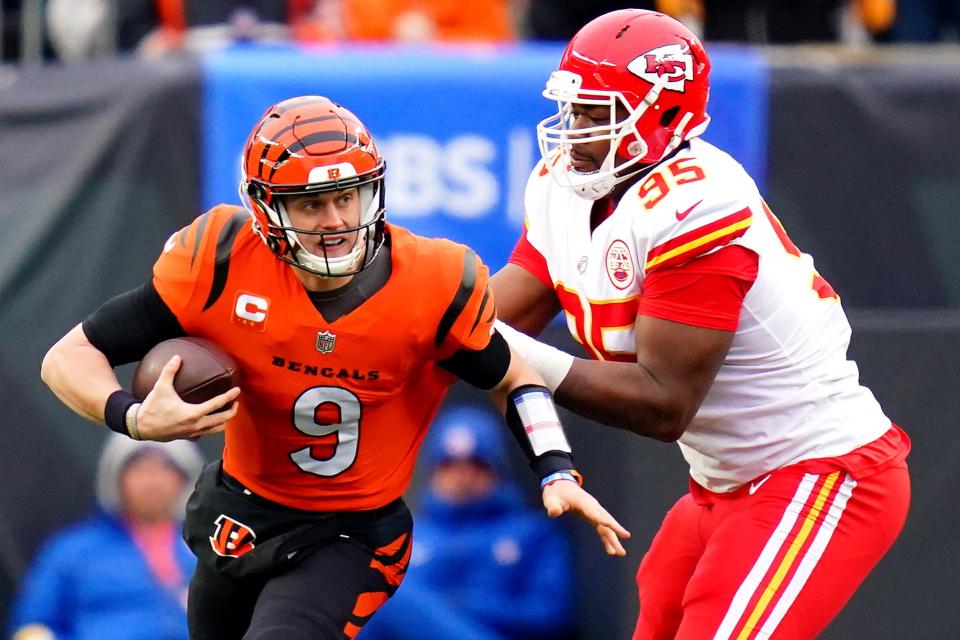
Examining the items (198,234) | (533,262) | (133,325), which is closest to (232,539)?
(133,325)

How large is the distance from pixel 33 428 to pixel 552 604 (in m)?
2.00

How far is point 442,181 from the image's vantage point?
606cm

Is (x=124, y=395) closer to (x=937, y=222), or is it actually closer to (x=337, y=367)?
(x=337, y=367)

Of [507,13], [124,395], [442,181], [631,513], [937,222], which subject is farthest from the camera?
[507,13]

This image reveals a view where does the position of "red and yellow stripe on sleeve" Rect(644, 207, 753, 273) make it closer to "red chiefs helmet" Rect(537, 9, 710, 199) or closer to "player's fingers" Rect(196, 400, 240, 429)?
"red chiefs helmet" Rect(537, 9, 710, 199)

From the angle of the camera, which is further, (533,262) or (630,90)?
(533,262)

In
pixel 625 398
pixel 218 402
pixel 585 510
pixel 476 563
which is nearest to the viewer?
pixel 218 402

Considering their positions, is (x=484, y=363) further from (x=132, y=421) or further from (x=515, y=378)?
(x=132, y=421)

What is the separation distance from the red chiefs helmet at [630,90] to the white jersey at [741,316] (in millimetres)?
66

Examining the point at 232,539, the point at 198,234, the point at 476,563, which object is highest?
the point at 198,234

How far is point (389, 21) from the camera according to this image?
6789 mm

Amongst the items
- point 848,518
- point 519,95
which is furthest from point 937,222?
point 848,518

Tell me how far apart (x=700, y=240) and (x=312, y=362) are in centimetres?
89

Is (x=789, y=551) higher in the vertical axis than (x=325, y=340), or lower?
lower
